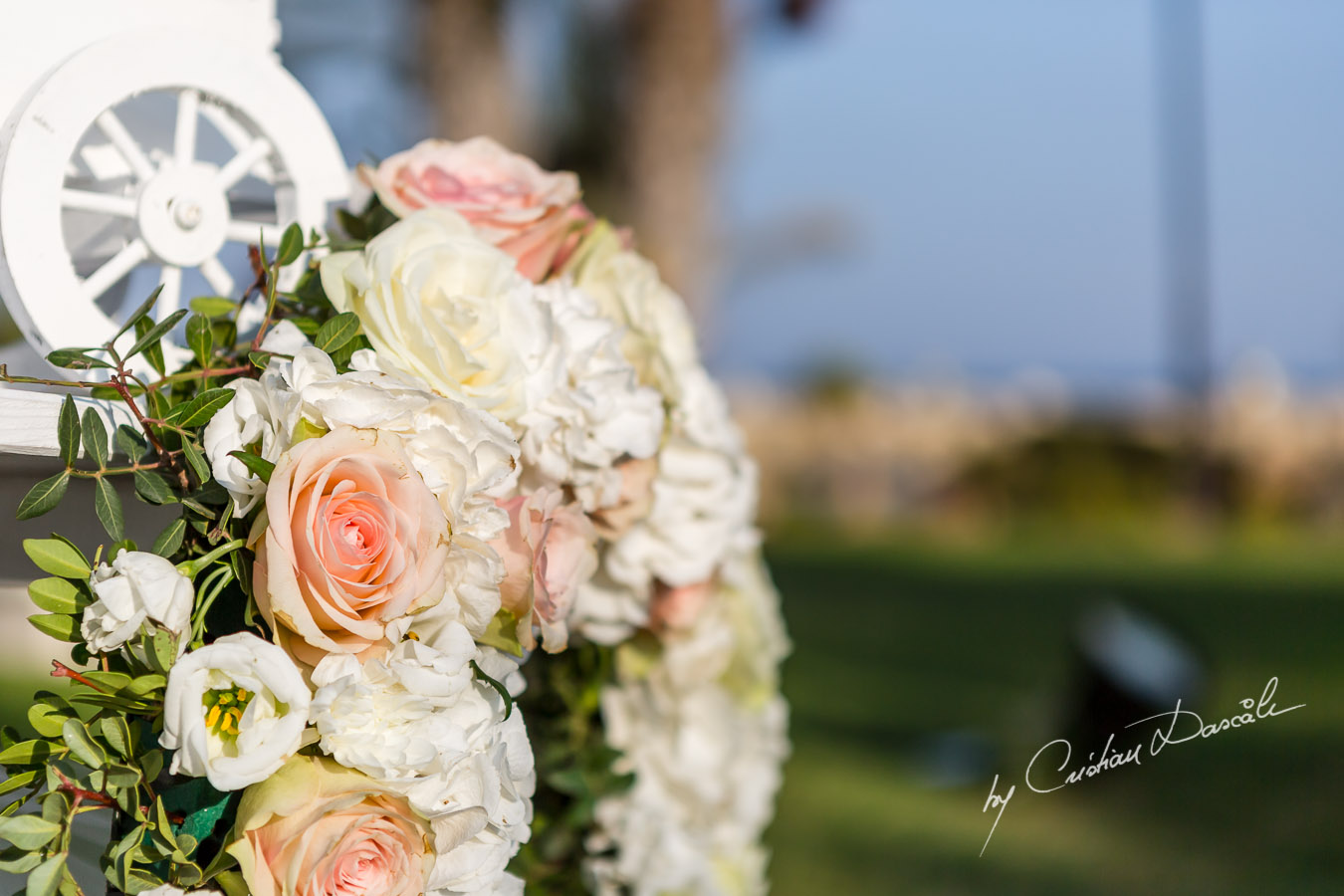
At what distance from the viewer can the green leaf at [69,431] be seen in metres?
0.72

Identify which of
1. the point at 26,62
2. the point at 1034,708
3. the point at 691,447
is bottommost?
the point at 26,62

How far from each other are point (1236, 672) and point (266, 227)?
15.0 ft

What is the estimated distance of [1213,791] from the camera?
3.70 metres

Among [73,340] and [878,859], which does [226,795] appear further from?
[878,859]

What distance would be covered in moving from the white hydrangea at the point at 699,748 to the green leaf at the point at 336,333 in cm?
60

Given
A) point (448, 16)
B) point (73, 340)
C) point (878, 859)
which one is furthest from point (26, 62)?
point (448, 16)

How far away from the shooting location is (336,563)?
2.29 feet

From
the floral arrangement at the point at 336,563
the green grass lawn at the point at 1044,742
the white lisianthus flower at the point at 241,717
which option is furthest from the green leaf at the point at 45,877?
the green grass lawn at the point at 1044,742

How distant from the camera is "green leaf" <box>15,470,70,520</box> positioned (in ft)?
2.32

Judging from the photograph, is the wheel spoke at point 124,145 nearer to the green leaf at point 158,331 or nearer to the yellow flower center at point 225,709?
the green leaf at point 158,331

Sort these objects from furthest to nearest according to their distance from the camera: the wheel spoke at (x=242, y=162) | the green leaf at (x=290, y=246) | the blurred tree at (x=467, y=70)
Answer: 1. the blurred tree at (x=467, y=70)
2. the wheel spoke at (x=242, y=162)
3. the green leaf at (x=290, y=246)

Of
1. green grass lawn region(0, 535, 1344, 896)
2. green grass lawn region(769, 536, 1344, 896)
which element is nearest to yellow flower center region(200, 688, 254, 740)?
green grass lawn region(769, 536, 1344, 896)

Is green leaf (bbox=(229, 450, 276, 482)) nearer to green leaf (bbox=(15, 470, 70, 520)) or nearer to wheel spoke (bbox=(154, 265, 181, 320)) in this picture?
green leaf (bbox=(15, 470, 70, 520))

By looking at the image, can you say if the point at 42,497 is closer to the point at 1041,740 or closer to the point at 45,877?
the point at 45,877
